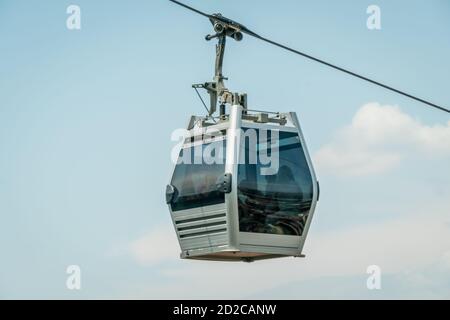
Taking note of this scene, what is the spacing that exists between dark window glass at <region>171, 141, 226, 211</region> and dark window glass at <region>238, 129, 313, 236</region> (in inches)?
16.7

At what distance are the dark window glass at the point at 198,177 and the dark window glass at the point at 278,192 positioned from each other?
42 centimetres

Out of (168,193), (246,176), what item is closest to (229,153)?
(246,176)

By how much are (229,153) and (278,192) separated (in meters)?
1.10

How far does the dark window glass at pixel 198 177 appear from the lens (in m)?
16.7

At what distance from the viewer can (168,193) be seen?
17625mm

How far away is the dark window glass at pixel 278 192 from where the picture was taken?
16.5m

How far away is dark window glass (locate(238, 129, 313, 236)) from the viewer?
16531 mm

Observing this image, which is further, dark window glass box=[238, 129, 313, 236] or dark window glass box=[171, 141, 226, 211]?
dark window glass box=[171, 141, 226, 211]

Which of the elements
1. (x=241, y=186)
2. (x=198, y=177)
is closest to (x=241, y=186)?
(x=241, y=186)

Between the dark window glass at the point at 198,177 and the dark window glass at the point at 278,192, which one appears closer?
the dark window glass at the point at 278,192

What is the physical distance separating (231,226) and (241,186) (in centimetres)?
67

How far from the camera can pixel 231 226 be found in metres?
16.4

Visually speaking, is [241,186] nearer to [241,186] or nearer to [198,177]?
[241,186]

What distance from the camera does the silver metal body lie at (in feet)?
54.0
